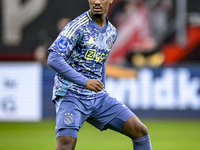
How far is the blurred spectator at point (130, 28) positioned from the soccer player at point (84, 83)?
316 inches

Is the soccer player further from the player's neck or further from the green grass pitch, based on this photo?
the green grass pitch

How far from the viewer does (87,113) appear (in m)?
4.31

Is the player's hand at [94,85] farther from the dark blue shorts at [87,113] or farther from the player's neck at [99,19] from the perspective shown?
the player's neck at [99,19]

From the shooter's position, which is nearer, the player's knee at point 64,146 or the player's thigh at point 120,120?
the player's knee at point 64,146

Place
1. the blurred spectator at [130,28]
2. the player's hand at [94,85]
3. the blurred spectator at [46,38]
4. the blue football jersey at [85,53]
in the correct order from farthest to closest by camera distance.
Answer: the blurred spectator at [130,28] → the blurred spectator at [46,38] → the blue football jersey at [85,53] → the player's hand at [94,85]

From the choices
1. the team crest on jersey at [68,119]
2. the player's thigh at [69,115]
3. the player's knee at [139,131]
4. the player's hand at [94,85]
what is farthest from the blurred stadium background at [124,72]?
the player's hand at [94,85]

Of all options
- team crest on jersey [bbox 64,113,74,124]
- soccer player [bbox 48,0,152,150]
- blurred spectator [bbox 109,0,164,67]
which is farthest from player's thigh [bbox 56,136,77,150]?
blurred spectator [bbox 109,0,164,67]

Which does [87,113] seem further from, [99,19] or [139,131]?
[99,19]

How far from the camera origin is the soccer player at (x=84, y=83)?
3992 millimetres

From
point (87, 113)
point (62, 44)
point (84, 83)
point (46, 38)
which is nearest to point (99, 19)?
point (62, 44)

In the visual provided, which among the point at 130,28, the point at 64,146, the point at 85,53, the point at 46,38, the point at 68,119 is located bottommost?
the point at 64,146

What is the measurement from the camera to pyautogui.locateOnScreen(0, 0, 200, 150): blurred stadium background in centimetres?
818

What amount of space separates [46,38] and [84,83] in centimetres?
847

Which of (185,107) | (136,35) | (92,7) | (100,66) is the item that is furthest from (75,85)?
(136,35)
